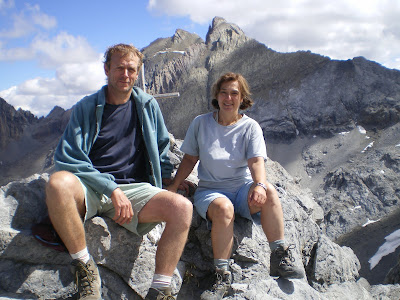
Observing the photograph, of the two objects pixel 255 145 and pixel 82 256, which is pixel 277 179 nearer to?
pixel 255 145

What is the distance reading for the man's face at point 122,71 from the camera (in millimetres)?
4004

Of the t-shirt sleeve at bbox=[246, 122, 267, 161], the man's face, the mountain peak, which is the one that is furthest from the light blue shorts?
the mountain peak

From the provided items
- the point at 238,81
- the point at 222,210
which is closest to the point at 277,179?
the point at 238,81

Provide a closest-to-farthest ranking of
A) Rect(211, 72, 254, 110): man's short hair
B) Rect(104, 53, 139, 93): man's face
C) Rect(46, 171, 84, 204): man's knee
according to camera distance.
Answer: Rect(46, 171, 84, 204): man's knee
Rect(104, 53, 139, 93): man's face
Rect(211, 72, 254, 110): man's short hair

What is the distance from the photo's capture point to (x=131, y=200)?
370 cm

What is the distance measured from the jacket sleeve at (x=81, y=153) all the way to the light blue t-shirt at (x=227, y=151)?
1205 millimetres

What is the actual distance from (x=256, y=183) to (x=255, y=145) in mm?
479

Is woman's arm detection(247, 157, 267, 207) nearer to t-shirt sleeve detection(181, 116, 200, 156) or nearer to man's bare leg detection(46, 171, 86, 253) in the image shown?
t-shirt sleeve detection(181, 116, 200, 156)

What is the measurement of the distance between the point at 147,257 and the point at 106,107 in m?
1.68

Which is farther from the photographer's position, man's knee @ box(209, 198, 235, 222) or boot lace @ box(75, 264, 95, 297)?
man's knee @ box(209, 198, 235, 222)

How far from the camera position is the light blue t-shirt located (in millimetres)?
4375

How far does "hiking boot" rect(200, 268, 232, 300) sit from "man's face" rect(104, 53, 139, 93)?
7.13 feet

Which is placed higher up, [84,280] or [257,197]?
[257,197]

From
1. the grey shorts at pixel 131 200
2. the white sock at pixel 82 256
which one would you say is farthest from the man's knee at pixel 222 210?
the white sock at pixel 82 256
